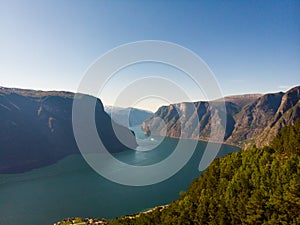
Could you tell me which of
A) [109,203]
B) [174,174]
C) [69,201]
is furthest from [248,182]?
[174,174]

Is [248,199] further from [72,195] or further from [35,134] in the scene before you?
[35,134]

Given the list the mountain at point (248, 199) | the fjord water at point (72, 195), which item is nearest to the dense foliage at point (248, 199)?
the mountain at point (248, 199)

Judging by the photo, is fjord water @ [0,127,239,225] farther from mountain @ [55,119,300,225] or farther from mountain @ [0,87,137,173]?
mountain @ [55,119,300,225]

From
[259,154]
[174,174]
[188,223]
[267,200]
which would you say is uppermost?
[259,154]

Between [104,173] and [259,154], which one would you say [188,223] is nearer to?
[259,154]

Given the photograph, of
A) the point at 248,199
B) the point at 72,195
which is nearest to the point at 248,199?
the point at 248,199

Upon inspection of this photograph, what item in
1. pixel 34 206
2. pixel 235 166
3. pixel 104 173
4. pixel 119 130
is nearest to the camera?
pixel 235 166

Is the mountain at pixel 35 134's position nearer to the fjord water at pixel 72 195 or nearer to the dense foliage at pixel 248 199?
the fjord water at pixel 72 195
